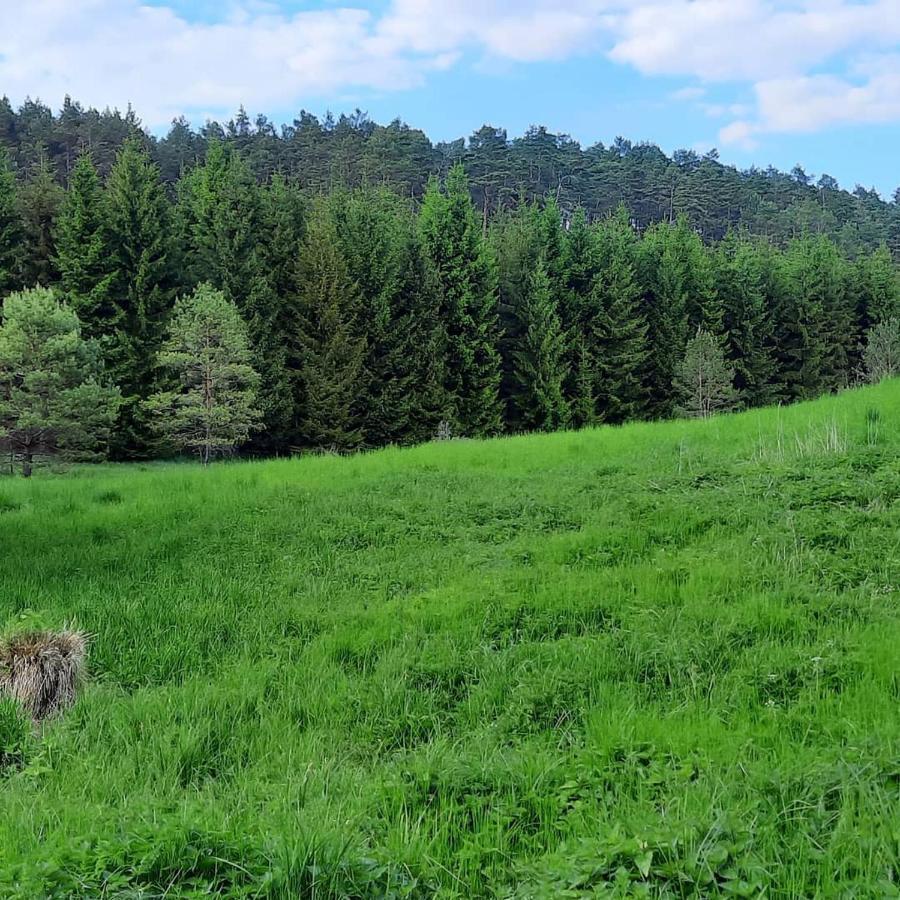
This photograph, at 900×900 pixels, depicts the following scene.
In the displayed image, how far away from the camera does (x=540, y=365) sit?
32.8 meters

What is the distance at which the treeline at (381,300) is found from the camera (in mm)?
26422

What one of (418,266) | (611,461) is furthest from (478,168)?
(611,461)

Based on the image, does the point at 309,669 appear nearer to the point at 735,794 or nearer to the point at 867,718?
the point at 735,794

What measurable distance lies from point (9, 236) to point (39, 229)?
1.47 metres

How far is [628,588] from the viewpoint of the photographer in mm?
5113

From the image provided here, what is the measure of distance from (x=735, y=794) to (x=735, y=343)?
41430 millimetres

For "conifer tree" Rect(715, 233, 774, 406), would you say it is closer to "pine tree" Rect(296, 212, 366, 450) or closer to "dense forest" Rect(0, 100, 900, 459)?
"dense forest" Rect(0, 100, 900, 459)

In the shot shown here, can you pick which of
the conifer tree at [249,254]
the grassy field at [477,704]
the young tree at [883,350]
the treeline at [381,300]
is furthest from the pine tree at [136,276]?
the young tree at [883,350]

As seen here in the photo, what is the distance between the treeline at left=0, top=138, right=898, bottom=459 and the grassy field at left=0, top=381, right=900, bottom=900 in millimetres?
17621

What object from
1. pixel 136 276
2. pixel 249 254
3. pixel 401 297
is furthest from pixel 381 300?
pixel 136 276

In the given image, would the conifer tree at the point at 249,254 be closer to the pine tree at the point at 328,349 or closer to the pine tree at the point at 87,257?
the pine tree at the point at 328,349

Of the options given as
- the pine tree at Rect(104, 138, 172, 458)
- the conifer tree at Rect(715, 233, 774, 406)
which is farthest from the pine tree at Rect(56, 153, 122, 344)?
the conifer tree at Rect(715, 233, 774, 406)

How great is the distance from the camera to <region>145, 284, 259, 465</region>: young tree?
21.3 m

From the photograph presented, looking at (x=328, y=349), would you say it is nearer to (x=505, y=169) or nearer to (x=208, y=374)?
(x=208, y=374)
